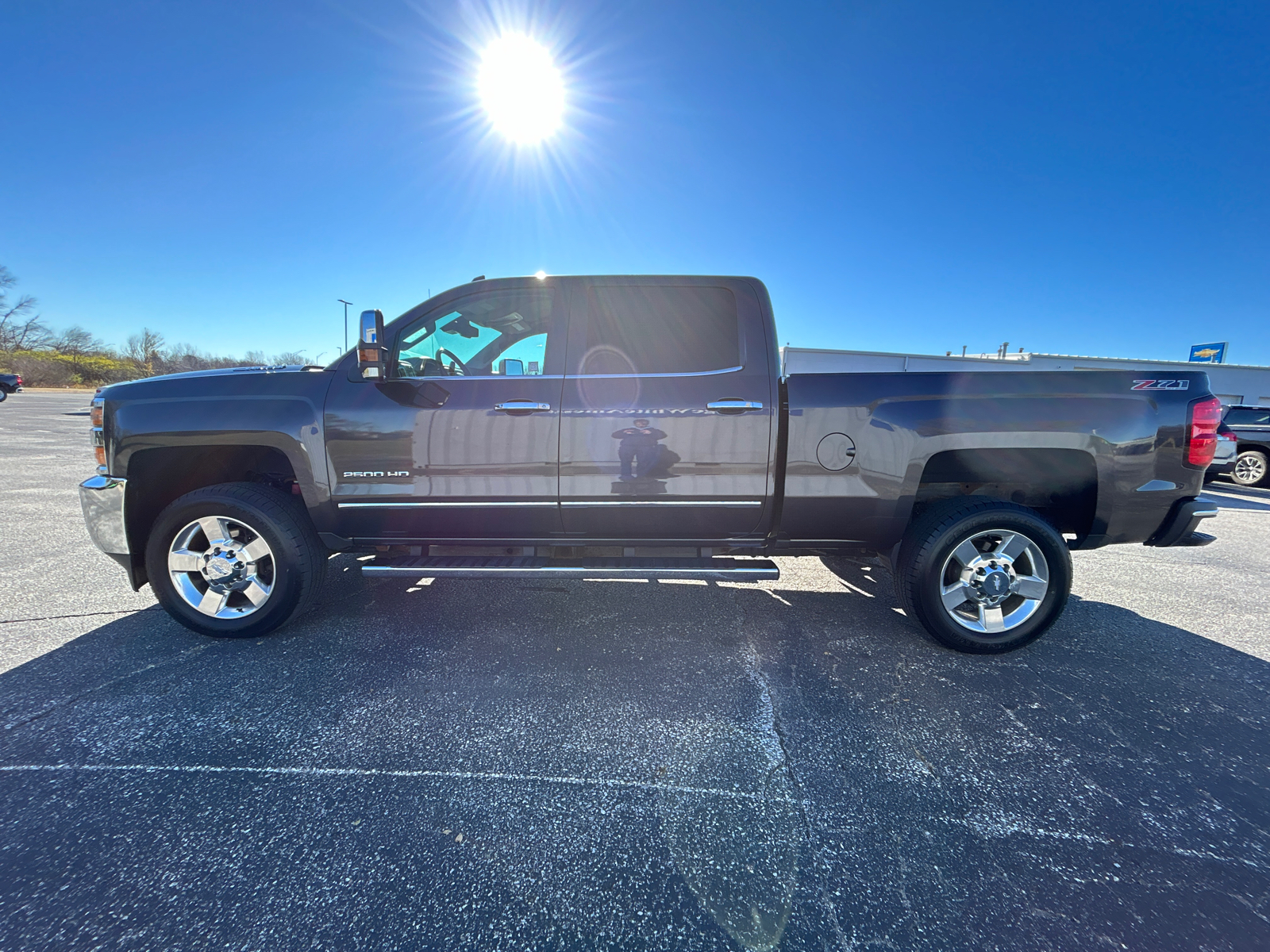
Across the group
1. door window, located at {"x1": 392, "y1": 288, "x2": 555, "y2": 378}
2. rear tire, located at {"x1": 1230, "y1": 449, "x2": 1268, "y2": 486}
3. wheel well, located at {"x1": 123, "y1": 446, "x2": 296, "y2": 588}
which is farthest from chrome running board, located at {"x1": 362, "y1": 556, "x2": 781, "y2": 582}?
rear tire, located at {"x1": 1230, "y1": 449, "x2": 1268, "y2": 486}

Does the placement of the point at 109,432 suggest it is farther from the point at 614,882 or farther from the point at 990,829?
the point at 990,829

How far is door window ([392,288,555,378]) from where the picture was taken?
121 inches

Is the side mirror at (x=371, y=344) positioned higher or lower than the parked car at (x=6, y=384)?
lower

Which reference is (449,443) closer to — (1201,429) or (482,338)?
(482,338)

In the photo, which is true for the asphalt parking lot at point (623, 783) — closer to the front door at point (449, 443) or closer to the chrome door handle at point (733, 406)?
the front door at point (449, 443)

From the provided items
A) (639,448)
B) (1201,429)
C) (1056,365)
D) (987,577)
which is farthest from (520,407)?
(1056,365)

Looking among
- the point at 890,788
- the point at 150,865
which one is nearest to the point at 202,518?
the point at 150,865

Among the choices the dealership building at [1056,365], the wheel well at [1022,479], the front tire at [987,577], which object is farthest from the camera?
the dealership building at [1056,365]

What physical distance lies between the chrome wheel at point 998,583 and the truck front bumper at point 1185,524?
658mm

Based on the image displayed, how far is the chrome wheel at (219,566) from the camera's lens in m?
2.95

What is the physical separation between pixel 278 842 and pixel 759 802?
160 cm

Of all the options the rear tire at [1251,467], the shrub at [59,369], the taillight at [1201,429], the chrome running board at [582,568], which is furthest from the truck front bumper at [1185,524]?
the shrub at [59,369]

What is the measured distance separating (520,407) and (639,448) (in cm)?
71

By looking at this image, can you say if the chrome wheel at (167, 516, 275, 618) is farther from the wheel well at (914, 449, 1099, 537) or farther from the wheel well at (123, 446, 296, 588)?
the wheel well at (914, 449, 1099, 537)
